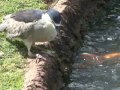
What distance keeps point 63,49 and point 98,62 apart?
2.19 ft

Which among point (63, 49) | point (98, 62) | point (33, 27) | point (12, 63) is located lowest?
point (98, 62)

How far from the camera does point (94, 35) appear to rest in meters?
8.19

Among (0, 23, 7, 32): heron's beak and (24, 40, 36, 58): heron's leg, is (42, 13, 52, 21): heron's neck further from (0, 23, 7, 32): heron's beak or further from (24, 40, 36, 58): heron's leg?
(0, 23, 7, 32): heron's beak

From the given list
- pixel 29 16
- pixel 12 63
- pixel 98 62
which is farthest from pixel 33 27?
pixel 98 62

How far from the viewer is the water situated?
21.3 feet

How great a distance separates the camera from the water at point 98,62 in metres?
6.50

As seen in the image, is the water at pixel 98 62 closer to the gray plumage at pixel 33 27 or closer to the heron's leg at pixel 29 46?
the heron's leg at pixel 29 46

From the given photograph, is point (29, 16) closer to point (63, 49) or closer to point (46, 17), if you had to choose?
point (46, 17)

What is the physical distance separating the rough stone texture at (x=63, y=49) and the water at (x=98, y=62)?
0.54 ft

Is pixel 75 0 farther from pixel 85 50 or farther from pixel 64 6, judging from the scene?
pixel 85 50

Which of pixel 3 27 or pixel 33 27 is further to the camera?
pixel 3 27

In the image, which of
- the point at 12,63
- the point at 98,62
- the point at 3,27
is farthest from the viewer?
the point at 98,62

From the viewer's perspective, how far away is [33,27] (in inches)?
225

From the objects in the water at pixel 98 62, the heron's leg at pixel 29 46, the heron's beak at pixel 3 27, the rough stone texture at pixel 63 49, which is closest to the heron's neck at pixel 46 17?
the heron's leg at pixel 29 46
